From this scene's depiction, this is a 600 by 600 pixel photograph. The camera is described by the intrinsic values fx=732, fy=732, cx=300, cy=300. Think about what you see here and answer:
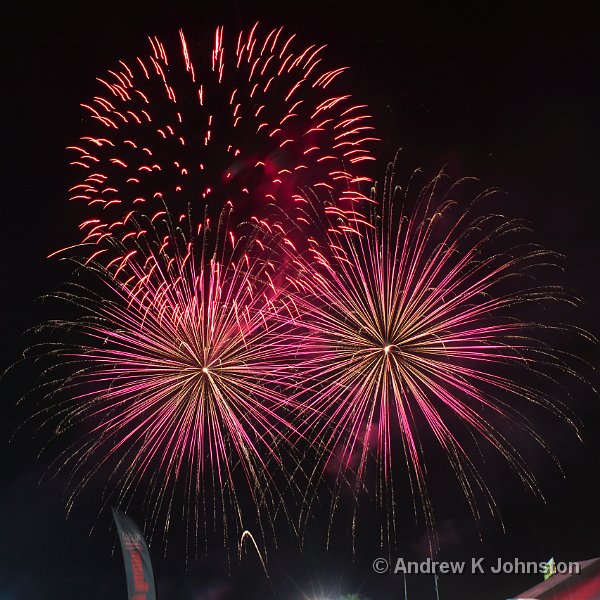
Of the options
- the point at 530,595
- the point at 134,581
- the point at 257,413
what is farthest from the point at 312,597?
the point at 530,595

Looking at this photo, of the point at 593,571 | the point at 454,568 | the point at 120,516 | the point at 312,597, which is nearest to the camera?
the point at 593,571

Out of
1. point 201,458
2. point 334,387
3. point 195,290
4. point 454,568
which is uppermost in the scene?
point 195,290

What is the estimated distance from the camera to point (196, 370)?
68.1 feet

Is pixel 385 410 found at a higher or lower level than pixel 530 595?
higher

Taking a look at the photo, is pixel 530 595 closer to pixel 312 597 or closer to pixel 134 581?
pixel 134 581

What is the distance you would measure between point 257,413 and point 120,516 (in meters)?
10.3

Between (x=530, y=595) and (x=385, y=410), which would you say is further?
(x=385, y=410)

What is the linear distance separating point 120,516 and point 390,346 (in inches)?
555

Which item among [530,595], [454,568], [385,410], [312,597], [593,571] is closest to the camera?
[593,571]

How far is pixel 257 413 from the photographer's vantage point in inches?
824

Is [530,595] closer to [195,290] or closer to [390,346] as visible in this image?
[390,346]

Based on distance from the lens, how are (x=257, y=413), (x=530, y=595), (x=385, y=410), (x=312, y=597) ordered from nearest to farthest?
(x=530, y=595)
(x=385, y=410)
(x=257, y=413)
(x=312, y=597)

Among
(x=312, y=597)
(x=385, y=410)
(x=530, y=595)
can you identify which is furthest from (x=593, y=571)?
(x=312, y=597)

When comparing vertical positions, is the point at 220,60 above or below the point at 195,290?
above
